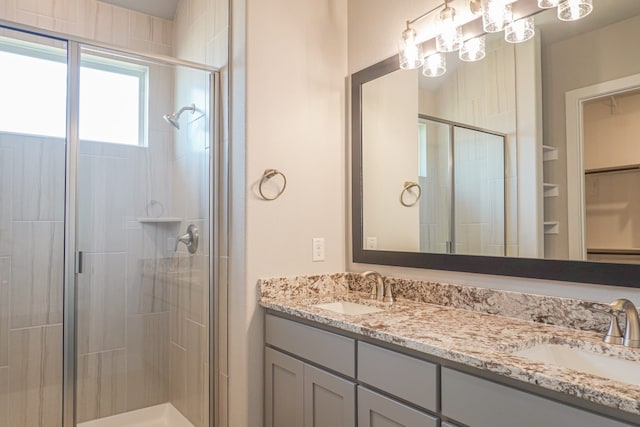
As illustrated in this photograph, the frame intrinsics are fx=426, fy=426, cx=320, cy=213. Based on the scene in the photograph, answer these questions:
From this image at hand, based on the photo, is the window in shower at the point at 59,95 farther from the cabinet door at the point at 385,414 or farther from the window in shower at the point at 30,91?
the cabinet door at the point at 385,414

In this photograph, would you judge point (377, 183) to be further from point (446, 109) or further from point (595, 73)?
point (595, 73)

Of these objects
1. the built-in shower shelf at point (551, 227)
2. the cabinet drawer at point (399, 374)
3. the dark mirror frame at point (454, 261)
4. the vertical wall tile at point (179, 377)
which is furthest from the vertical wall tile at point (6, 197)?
the built-in shower shelf at point (551, 227)

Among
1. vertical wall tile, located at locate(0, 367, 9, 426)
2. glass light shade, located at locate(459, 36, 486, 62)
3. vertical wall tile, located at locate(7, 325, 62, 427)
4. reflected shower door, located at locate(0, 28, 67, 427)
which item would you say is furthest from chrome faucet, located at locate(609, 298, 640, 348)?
vertical wall tile, located at locate(0, 367, 9, 426)

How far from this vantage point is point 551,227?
1.44 m

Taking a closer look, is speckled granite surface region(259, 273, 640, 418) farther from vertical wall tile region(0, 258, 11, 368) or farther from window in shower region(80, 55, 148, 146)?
vertical wall tile region(0, 258, 11, 368)

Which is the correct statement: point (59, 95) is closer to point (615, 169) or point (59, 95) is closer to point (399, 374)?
point (399, 374)

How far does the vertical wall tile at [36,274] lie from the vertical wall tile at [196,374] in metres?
0.74

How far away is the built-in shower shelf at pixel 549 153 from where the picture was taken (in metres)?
1.44

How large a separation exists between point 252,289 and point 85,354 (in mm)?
855

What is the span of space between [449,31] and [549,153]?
24.7 inches

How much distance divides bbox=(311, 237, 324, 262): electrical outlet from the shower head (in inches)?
36.2

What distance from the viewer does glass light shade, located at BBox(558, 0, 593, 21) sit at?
A: 1375 millimetres

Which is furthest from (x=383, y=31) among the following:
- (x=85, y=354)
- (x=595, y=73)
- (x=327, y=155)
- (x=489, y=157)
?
(x=85, y=354)

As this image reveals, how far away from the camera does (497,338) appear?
1260 mm
